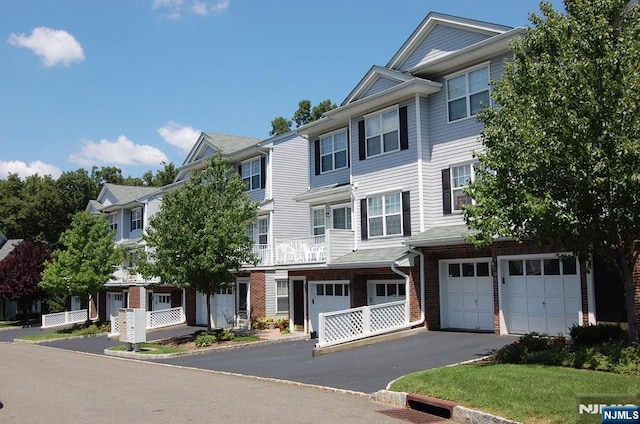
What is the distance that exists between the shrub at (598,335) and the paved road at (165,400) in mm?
6019

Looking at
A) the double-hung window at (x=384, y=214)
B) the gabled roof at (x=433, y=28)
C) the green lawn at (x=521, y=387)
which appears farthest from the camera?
the double-hung window at (x=384, y=214)

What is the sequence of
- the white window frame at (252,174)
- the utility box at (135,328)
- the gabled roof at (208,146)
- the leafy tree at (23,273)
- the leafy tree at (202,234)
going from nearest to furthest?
1. the leafy tree at (202,234)
2. the utility box at (135,328)
3. the white window frame at (252,174)
4. the gabled roof at (208,146)
5. the leafy tree at (23,273)

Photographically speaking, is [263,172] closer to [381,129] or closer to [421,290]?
[381,129]

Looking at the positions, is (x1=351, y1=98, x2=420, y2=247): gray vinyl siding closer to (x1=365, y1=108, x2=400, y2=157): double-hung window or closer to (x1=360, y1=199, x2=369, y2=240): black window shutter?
(x1=360, y1=199, x2=369, y2=240): black window shutter

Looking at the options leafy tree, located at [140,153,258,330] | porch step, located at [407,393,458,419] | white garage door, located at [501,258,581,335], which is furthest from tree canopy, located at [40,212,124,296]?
porch step, located at [407,393,458,419]

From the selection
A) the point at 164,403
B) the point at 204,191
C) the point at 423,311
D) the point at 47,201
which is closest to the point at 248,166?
the point at 204,191

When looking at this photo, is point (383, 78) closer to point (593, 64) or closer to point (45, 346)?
point (593, 64)

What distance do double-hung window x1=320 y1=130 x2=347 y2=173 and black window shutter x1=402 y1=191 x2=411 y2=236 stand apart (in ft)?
17.4

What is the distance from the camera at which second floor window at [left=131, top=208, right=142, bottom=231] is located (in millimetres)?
50406

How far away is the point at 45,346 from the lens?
34.7 m

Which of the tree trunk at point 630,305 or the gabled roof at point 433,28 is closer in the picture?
the tree trunk at point 630,305

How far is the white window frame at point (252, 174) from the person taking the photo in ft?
114

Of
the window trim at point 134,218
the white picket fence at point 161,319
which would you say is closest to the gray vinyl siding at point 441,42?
the white picket fence at point 161,319

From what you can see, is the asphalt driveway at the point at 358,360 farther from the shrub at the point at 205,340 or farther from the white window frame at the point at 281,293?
the white window frame at the point at 281,293
